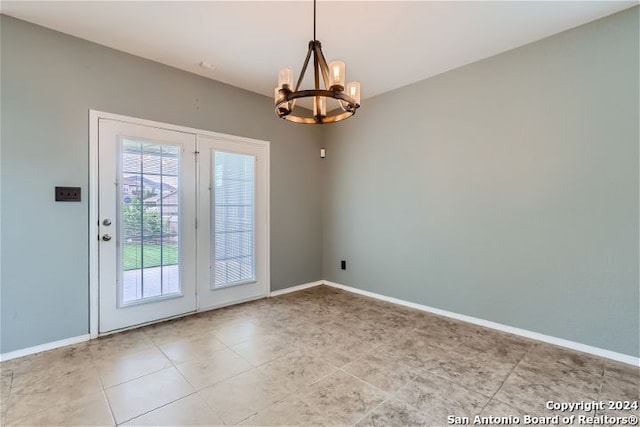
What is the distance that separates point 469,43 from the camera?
2793mm

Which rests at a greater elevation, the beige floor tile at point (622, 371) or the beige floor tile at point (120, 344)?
the beige floor tile at point (120, 344)

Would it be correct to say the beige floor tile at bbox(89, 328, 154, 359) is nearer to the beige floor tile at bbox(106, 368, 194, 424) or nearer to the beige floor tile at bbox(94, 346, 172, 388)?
the beige floor tile at bbox(94, 346, 172, 388)

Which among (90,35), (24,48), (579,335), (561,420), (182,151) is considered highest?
(90,35)

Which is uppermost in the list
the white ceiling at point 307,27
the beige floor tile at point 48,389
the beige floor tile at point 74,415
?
the white ceiling at point 307,27

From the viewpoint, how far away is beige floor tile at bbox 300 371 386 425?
1.75 metres

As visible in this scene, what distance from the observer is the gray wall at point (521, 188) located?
2.37 m

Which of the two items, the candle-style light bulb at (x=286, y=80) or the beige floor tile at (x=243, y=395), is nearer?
the beige floor tile at (x=243, y=395)

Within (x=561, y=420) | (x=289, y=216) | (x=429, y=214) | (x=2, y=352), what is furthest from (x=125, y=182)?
(x=561, y=420)

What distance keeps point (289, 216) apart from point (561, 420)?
3.41 meters

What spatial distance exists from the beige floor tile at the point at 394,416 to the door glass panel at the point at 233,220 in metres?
2.45

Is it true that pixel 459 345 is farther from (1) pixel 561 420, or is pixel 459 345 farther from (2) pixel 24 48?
(2) pixel 24 48

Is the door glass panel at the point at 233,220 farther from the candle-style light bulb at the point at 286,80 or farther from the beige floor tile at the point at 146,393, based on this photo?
the candle-style light bulb at the point at 286,80

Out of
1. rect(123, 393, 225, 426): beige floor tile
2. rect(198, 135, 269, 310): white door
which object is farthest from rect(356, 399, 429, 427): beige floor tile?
rect(198, 135, 269, 310): white door

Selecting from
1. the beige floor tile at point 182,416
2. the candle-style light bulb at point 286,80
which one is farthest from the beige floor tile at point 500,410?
the candle-style light bulb at point 286,80
